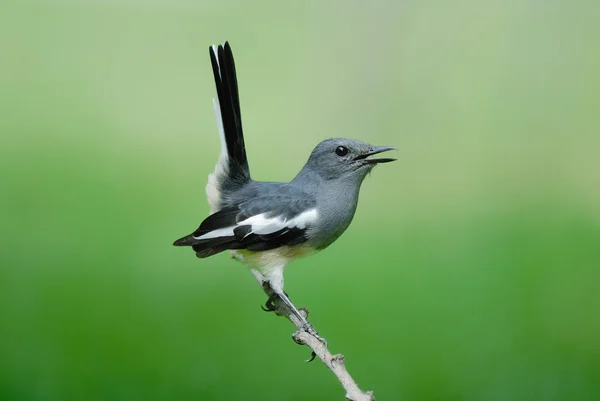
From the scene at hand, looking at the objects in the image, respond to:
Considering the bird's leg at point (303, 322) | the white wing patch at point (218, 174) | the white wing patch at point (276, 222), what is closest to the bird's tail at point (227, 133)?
the white wing patch at point (218, 174)

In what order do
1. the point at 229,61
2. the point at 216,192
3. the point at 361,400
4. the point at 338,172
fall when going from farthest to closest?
the point at 216,192 < the point at 338,172 < the point at 229,61 < the point at 361,400

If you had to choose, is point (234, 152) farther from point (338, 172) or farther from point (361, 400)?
point (361, 400)

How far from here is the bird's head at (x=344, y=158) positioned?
1.37m

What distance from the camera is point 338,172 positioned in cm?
140

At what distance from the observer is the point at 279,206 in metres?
1.43

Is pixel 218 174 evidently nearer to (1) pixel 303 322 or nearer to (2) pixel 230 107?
(2) pixel 230 107

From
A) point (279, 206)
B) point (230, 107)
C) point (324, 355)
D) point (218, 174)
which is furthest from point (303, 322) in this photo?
point (230, 107)

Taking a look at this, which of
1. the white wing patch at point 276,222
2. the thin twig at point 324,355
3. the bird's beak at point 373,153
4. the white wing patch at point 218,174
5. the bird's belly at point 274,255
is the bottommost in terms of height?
the thin twig at point 324,355

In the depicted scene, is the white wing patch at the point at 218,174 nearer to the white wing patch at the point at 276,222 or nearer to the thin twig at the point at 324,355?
the white wing patch at the point at 276,222

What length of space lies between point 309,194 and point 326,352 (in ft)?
1.19

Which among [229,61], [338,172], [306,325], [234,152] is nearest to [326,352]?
[306,325]

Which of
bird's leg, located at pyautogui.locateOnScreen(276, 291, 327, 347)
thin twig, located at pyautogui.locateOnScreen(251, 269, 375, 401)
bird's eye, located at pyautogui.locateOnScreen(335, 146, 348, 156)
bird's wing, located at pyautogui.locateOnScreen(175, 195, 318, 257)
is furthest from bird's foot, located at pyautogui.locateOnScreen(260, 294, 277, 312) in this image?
bird's eye, located at pyautogui.locateOnScreen(335, 146, 348, 156)

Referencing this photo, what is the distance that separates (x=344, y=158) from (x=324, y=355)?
44 cm

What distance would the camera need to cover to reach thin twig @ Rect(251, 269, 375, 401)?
43.4 inches
